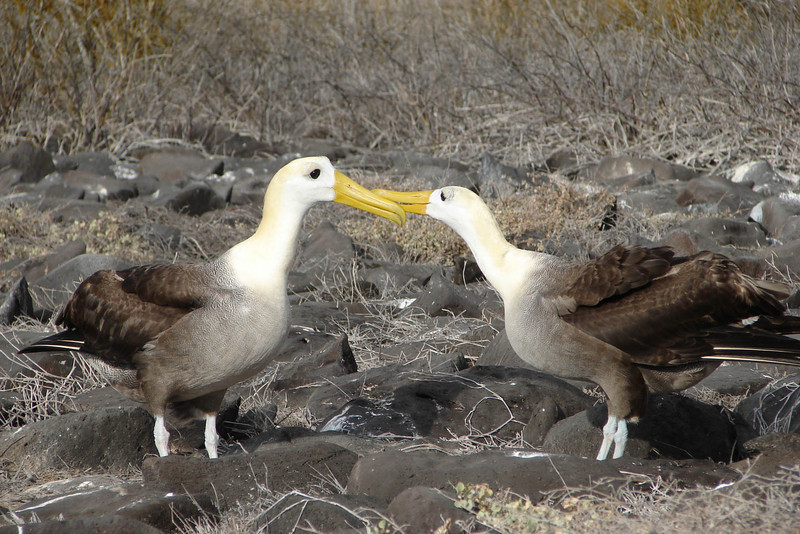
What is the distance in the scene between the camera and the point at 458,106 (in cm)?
1152

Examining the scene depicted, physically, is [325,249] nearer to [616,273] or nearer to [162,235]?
[162,235]

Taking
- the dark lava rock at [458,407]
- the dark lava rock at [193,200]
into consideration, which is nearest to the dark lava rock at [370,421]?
the dark lava rock at [458,407]

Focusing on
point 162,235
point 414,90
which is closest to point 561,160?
point 414,90

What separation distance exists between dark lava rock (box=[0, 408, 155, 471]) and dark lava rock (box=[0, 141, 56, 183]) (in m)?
6.20

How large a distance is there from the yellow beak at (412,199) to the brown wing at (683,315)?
0.95 metres

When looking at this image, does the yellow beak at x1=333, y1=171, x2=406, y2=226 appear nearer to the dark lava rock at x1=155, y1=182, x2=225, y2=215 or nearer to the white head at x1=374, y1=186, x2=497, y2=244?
the white head at x1=374, y1=186, x2=497, y2=244

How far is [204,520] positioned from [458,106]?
30.2 feet

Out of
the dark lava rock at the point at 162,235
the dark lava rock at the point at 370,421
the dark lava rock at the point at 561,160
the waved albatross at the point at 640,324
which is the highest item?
the waved albatross at the point at 640,324

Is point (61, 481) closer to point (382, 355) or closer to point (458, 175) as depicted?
point (382, 355)

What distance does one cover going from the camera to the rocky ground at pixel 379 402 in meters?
2.87

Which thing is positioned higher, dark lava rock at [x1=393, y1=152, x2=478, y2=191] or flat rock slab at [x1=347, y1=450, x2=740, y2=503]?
flat rock slab at [x1=347, y1=450, x2=740, y2=503]

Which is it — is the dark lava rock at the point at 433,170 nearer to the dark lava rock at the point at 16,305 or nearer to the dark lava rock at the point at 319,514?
the dark lava rock at the point at 16,305

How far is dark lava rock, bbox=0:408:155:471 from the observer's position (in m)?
3.68

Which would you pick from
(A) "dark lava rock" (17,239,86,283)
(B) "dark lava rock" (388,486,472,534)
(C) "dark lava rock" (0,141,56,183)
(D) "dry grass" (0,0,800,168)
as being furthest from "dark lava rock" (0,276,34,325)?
(D) "dry grass" (0,0,800,168)
